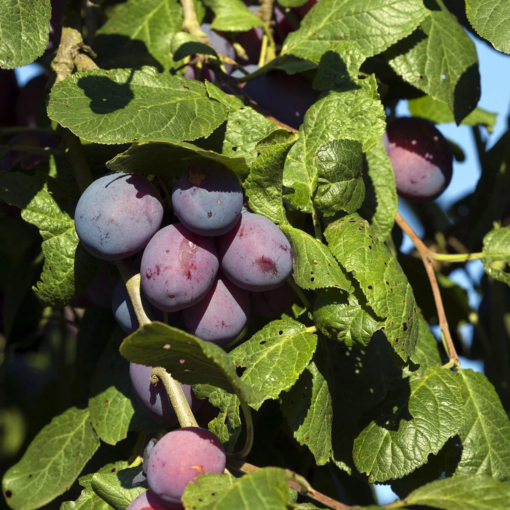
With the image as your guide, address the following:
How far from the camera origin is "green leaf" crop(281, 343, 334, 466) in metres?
0.85

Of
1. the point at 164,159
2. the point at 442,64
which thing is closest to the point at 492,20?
the point at 442,64

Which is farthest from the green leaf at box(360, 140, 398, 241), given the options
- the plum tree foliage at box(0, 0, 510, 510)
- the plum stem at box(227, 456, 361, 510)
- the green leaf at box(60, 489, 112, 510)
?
the green leaf at box(60, 489, 112, 510)

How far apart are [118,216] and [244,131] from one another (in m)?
0.25

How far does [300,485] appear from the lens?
688 mm

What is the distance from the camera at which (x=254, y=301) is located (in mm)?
911

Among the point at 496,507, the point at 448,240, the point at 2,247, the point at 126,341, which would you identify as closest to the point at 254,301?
the point at 126,341

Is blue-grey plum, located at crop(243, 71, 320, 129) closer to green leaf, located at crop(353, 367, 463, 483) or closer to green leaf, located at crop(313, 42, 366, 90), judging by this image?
green leaf, located at crop(313, 42, 366, 90)

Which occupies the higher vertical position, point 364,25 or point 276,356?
point 364,25

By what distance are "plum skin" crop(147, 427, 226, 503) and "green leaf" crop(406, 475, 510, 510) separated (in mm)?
198

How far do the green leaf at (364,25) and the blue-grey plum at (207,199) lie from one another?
378mm

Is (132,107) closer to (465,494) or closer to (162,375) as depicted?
(162,375)

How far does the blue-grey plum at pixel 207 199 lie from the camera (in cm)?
77

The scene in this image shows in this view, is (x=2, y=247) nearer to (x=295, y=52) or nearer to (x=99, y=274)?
(x=99, y=274)

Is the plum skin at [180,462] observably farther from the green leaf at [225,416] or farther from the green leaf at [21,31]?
the green leaf at [21,31]
